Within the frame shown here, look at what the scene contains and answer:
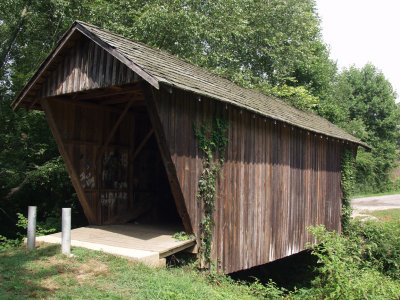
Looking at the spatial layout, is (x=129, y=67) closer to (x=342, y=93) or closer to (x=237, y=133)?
(x=237, y=133)

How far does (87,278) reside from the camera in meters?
5.05

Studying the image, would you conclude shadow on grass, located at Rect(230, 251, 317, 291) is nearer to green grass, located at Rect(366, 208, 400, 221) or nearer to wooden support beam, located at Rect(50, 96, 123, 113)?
green grass, located at Rect(366, 208, 400, 221)

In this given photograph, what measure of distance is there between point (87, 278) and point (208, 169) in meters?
3.13

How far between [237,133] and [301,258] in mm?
8216

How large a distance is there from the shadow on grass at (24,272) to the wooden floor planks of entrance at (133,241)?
59 centimetres

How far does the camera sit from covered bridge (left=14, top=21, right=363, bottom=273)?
6.60m

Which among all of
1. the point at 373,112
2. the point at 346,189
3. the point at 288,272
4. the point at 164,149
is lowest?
the point at 288,272

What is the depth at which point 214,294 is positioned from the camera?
5531mm

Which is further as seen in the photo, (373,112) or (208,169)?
(373,112)

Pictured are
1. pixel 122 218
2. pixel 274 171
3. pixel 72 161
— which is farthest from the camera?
pixel 274 171

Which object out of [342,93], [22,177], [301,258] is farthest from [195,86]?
[342,93]

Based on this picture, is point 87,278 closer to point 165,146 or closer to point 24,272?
point 24,272

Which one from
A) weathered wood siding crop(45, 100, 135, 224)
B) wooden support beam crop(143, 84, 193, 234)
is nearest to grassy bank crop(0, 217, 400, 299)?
wooden support beam crop(143, 84, 193, 234)

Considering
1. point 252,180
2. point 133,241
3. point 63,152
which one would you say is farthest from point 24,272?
point 252,180
